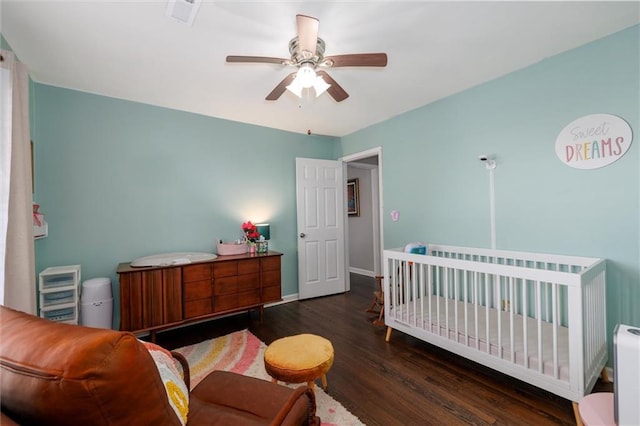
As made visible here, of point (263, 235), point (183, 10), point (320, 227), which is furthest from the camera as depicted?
point (320, 227)

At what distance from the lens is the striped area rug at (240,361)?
5.58 ft

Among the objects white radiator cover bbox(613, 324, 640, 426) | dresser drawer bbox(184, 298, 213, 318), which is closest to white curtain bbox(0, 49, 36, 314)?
dresser drawer bbox(184, 298, 213, 318)

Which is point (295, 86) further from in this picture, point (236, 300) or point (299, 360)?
point (236, 300)

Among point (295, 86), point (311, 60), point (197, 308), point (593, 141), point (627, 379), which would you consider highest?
point (311, 60)

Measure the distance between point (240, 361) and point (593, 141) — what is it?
10.6 ft

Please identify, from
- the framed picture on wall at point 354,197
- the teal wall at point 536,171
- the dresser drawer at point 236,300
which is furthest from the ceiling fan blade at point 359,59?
the framed picture on wall at point 354,197

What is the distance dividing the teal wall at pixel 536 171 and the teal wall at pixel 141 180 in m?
1.93

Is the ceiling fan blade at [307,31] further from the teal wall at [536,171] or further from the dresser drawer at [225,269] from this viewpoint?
the dresser drawer at [225,269]

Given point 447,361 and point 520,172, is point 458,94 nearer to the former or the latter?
point 520,172

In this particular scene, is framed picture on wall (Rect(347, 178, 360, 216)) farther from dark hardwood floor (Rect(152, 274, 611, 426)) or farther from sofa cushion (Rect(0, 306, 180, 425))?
sofa cushion (Rect(0, 306, 180, 425))

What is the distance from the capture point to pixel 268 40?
1898 mm

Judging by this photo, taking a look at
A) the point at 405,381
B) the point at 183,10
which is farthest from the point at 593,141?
the point at 183,10

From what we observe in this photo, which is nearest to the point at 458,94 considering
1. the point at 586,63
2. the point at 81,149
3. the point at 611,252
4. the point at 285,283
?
the point at 586,63

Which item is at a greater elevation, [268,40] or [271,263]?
[268,40]
